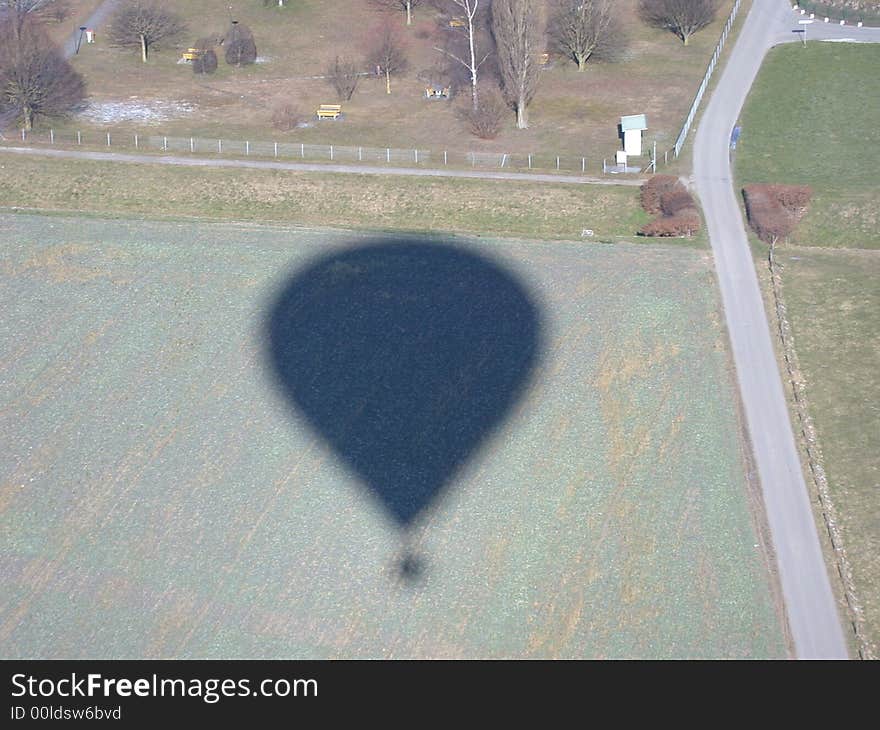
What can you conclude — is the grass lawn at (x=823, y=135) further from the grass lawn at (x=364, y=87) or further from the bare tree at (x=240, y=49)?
the bare tree at (x=240, y=49)

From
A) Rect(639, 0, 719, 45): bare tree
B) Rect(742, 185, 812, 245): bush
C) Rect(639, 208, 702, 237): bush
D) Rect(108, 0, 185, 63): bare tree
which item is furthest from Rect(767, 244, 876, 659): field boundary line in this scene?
Rect(108, 0, 185, 63): bare tree

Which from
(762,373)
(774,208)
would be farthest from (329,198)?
(762,373)

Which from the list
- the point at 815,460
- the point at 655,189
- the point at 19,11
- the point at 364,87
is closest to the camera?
the point at 815,460

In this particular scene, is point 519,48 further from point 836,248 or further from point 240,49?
point 836,248

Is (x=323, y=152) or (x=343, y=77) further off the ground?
(x=323, y=152)

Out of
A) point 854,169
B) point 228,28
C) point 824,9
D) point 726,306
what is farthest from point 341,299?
point 824,9
